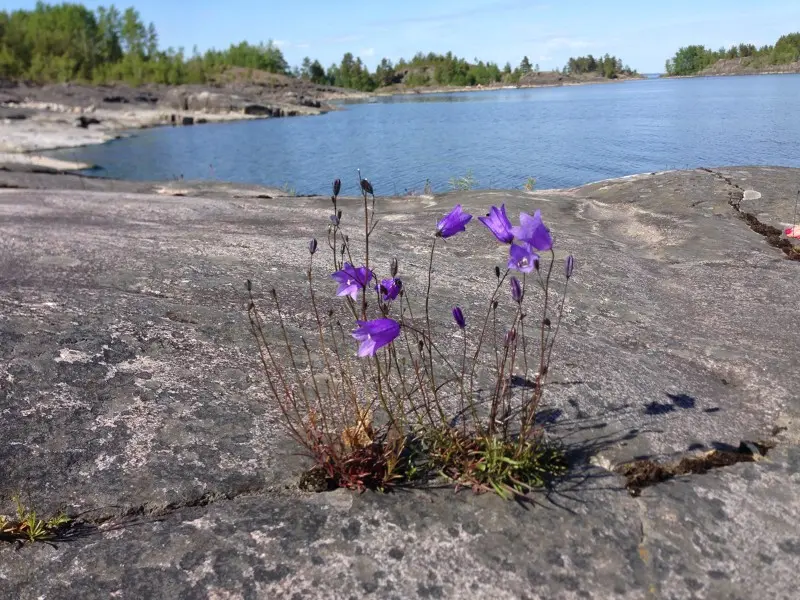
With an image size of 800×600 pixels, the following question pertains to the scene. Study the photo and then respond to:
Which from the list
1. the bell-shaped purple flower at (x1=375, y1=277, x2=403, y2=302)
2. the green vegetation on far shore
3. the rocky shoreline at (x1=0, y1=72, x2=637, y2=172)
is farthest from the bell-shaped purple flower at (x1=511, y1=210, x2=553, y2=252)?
the green vegetation on far shore

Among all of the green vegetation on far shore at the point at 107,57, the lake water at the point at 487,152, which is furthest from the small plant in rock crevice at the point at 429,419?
the green vegetation on far shore at the point at 107,57

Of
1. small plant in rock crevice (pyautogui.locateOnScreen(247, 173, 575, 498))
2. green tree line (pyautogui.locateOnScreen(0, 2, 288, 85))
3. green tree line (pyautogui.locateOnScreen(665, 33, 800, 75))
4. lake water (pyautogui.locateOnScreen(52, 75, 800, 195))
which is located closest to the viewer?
small plant in rock crevice (pyautogui.locateOnScreen(247, 173, 575, 498))

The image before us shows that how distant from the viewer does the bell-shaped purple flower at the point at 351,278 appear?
6.42 feet

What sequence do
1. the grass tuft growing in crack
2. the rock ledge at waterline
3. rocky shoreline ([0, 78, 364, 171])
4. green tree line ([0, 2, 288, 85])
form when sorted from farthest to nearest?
green tree line ([0, 2, 288, 85]) < rocky shoreline ([0, 78, 364, 171]) < the grass tuft growing in crack < the rock ledge at waterline

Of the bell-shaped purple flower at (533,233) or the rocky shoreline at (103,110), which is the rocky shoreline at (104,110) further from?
the bell-shaped purple flower at (533,233)

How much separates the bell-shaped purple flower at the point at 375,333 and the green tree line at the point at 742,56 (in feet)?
400

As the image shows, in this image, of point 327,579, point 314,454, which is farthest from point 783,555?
point 314,454

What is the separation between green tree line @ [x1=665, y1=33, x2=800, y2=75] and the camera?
105188 millimetres

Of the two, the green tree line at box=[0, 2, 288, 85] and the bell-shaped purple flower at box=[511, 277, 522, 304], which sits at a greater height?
the green tree line at box=[0, 2, 288, 85]

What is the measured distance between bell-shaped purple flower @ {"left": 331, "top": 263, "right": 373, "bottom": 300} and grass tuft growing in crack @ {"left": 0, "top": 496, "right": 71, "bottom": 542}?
973mm

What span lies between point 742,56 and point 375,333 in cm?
14064

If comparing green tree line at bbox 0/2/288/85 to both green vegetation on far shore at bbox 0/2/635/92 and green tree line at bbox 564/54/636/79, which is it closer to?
green vegetation on far shore at bbox 0/2/635/92

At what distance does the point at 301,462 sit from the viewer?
78.0 inches

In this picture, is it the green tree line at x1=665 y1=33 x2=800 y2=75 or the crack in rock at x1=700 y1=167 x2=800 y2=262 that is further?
the green tree line at x1=665 y1=33 x2=800 y2=75
